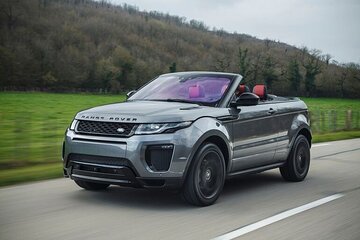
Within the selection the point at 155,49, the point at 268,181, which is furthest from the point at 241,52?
the point at 268,181

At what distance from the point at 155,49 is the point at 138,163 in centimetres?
14784

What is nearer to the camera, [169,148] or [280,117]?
[169,148]

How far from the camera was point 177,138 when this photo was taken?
20.5 ft

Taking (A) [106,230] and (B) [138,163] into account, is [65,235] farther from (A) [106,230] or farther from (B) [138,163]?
(B) [138,163]

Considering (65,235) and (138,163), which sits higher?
(138,163)

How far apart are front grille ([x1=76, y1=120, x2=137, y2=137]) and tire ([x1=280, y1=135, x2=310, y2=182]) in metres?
3.54

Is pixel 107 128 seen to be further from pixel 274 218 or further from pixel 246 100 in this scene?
pixel 274 218

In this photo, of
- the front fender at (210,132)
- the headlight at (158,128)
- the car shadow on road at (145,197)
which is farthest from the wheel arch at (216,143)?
the car shadow on road at (145,197)

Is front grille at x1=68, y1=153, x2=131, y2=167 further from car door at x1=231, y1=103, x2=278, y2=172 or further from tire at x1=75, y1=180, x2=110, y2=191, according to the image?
car door at x1=231, y1=103, x2=278, y2=172

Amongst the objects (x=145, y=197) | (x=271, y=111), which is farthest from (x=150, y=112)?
(x=271, y=111)

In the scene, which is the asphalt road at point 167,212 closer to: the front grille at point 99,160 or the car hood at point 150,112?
the front grille at point 99,160

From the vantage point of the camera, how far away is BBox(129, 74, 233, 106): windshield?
7.34m

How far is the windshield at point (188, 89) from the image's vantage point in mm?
7344

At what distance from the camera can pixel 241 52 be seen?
285 feet
